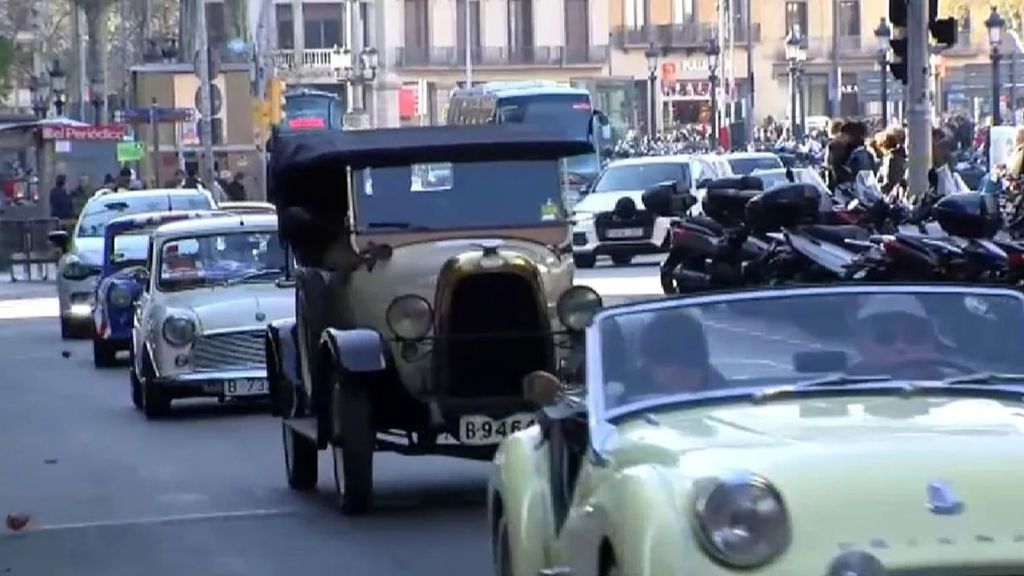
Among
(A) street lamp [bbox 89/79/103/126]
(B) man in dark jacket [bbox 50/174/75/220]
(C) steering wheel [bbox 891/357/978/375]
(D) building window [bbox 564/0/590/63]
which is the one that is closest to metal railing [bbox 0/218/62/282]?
(B) man in dark jacket [bbox 50/174/75/220]

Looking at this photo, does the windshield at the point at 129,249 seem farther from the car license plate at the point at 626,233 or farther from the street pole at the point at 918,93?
the car license plate at the point at 626,233

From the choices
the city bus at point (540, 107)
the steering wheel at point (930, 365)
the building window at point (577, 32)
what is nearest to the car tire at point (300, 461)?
the steering wheel at point (930, 365)

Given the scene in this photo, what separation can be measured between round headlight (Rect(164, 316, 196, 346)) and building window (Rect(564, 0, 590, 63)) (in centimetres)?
8237

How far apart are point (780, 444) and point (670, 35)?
97316mm

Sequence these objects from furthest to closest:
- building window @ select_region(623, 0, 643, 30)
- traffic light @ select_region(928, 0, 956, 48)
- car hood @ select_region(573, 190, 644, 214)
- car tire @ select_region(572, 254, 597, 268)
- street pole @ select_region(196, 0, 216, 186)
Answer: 1. building window @ select_region(623, 0, 643, 30)
2. street pole @ select_region(196, 0, 216, 186)
3. car tire @ select_region(572, 254, 597, 268)
4. car hood @ select_region(573, 190, 644, 214)
5. traffic light @ select_region(928, 0, 956, 48)

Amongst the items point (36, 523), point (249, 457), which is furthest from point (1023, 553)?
point (249, 457)

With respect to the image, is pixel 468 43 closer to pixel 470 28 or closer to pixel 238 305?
pixel 470 28

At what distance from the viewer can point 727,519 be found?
6484mm

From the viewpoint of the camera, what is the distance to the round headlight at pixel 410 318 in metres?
14.0

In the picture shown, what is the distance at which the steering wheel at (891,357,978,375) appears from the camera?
25.6 feet

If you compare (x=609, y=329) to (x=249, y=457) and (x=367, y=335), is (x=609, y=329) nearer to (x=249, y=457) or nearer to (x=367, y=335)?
(x=367, y=335)

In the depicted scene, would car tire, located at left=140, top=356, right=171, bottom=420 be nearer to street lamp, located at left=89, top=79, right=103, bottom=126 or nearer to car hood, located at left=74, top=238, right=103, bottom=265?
car hood, located at left=74, top=238, right=103, bottom=265

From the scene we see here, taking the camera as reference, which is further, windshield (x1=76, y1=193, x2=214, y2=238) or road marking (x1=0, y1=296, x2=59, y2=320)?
road marking (x1=0, y1=296, x2=59, y2=320)

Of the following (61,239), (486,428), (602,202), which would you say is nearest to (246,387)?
(486,428)
